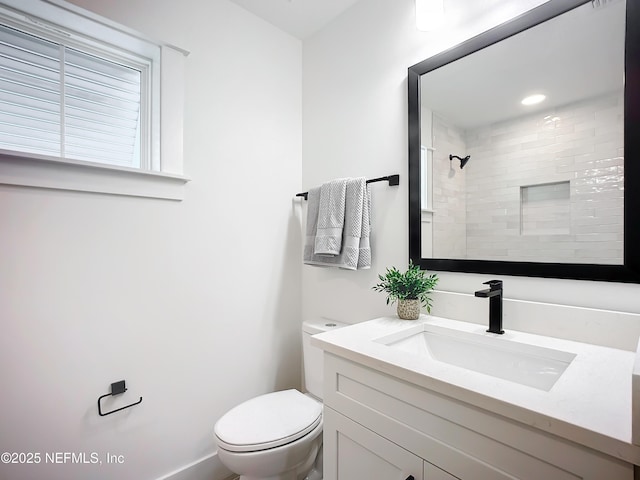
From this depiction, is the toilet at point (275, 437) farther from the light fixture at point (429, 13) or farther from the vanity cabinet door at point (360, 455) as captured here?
the light fixture at point (429, 13)

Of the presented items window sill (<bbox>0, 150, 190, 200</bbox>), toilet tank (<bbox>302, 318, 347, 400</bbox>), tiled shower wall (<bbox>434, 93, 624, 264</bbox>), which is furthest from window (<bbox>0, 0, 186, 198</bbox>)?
tiled shower wall (<bbox>434, 93, 624, 264</bbox>)

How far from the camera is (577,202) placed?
0.94 metres

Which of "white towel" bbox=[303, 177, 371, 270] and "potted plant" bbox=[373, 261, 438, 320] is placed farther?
"white towel" bbox=[303, 177, 371, 270]

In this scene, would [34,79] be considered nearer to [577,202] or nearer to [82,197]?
[82,197]

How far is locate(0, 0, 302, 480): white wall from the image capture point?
110cm

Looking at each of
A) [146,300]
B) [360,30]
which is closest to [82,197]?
[146,300]

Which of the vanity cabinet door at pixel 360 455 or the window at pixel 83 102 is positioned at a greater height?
the window at pixel 83 102

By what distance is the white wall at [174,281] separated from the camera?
110 centimetres

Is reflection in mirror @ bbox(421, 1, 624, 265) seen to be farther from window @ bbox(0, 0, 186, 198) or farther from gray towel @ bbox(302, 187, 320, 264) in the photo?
window @ bbox(0, 0, 186, 198)

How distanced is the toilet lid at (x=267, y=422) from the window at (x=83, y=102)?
3.23ft

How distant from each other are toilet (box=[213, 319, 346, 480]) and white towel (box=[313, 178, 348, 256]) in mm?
509

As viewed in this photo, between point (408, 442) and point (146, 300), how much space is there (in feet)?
3.75

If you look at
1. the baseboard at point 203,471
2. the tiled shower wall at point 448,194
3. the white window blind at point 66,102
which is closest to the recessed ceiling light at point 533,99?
the tiled shower wall at point 448,194

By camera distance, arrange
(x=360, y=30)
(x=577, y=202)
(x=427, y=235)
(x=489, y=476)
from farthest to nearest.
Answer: (x=360, y=30) < (x=427, y=235) < (x=577, y=202) < (x=489, y=476)
